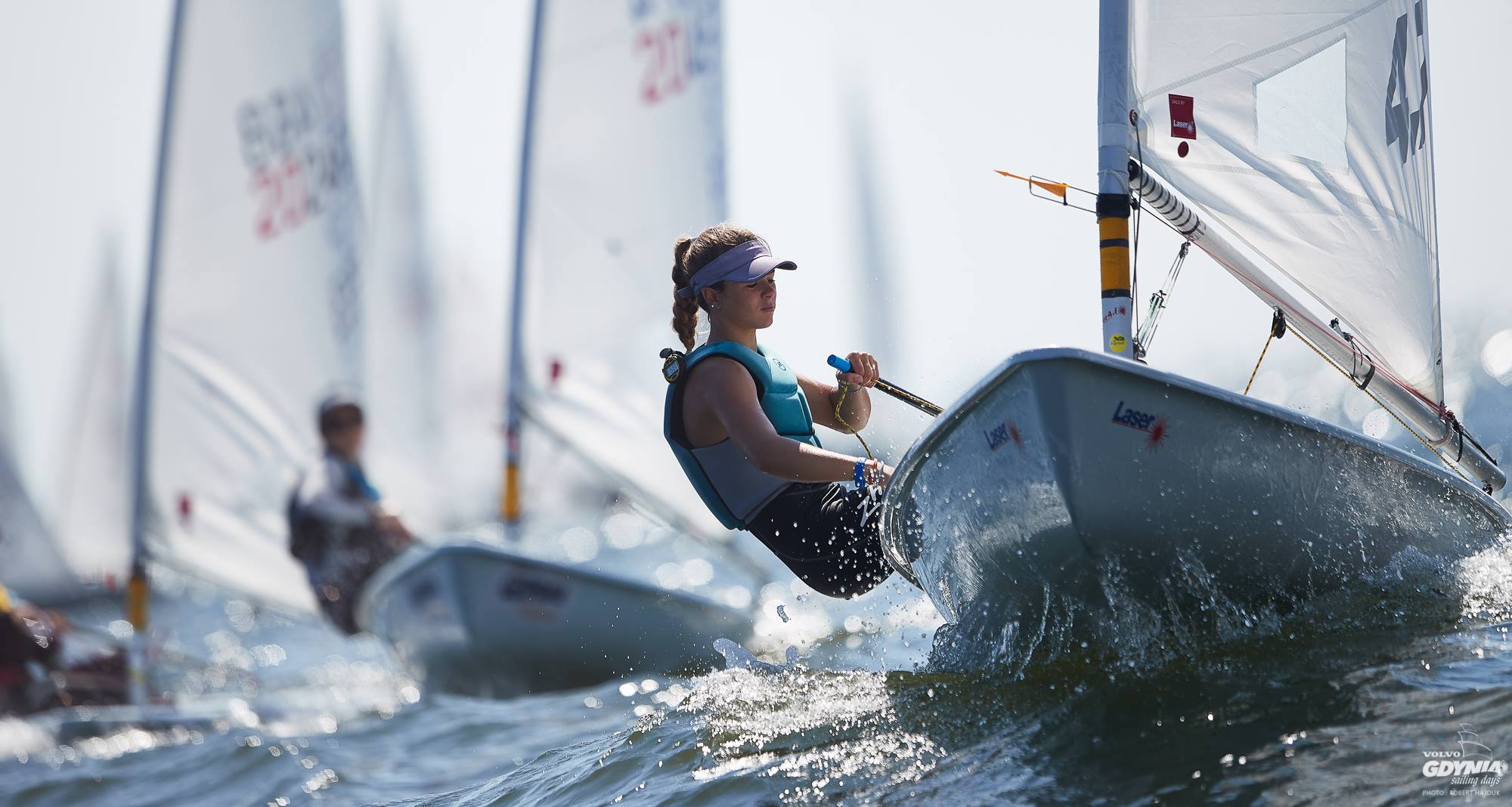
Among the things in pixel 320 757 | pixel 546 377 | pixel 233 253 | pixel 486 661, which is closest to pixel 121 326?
pixel 233 253

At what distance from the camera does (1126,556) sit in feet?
10.2

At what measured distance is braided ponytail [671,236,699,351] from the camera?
3.74 m

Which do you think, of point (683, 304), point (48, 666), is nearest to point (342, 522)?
point (48, 666)

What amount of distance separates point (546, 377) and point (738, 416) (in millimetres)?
5927

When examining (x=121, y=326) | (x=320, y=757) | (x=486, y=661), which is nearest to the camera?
(x=320, y=757)

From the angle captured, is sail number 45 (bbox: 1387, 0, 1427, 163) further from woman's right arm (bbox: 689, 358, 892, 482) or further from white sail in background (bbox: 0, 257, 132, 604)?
white sail in background (bbox: 0, 257, 132, 604)

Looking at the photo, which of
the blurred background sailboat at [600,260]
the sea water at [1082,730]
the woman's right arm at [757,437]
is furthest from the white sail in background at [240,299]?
the woman's right arm at [757,437]

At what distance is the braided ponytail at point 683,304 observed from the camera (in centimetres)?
374

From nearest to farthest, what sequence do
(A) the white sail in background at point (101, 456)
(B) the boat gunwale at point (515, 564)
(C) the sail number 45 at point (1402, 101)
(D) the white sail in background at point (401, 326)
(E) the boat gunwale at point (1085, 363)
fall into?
(E) the boat gunwale at point (1085, 363)
(C) the sail number 45 at point (1402, 101)
(B) the boat gunwale at point (515, 564)
(D) the white sail in background at point (401, 326)
(A) the white sail in background at point (101, 456)

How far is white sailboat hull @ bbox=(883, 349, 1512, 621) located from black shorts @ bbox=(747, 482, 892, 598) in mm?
347

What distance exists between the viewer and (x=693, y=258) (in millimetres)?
3701

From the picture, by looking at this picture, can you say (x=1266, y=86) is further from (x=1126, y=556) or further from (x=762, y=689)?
(x=762, y=689)

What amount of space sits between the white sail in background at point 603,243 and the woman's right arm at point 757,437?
5.66m

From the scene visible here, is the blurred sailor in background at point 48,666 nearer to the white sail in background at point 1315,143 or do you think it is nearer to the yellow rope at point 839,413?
the yellow rope at point 839,413
